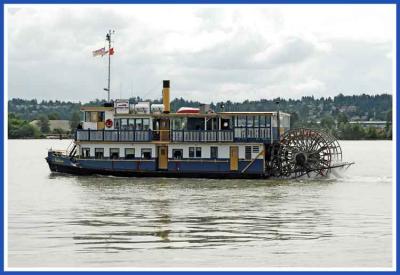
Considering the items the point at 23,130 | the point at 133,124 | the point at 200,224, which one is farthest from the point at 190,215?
the point at 23,130

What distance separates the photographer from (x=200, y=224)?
23891 mm

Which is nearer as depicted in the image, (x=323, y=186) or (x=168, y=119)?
(x=323, y=186)

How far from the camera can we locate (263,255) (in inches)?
748

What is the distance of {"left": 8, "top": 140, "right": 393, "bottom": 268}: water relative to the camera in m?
18.8

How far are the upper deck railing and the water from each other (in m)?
2.47

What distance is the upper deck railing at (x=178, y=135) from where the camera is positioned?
39594 millimetres

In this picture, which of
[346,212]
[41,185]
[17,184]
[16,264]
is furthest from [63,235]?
[17,184]

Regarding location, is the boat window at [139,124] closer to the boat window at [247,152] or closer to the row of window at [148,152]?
the row of window at [148,152]

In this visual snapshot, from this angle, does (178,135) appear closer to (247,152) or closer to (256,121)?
(247,152)

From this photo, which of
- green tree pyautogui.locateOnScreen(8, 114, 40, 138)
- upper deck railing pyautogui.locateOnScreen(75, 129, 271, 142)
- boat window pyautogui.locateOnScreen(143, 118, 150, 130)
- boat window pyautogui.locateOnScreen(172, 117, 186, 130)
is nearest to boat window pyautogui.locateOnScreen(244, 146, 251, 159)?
upper deck railing pyautogui.locateOnScreen(75, 129, 271, 142)

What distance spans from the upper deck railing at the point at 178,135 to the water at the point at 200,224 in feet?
8.11

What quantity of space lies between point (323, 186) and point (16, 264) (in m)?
20.9

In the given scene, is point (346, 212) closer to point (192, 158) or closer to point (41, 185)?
point (192, 158)

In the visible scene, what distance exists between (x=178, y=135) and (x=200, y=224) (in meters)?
16.4
